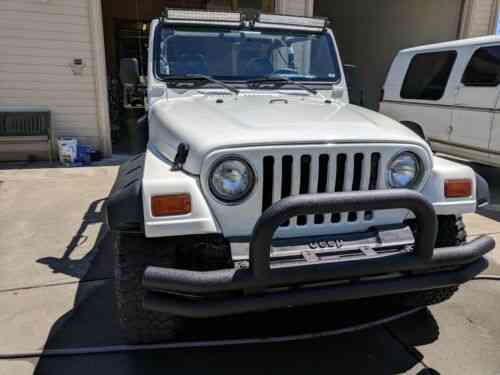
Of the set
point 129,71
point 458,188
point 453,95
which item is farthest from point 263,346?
point 453,95

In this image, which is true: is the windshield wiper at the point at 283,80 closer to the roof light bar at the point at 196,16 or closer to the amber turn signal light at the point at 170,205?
the roof light bar at the point at 196,16

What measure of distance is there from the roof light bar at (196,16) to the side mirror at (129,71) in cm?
42

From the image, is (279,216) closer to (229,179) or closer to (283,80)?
(229,179)

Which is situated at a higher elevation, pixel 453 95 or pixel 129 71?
pixel 129 71

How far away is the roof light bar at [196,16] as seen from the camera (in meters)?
3.12

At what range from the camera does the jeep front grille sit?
184cm

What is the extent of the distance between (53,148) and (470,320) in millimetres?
6820

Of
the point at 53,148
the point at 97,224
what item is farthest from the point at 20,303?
the point at 53,148

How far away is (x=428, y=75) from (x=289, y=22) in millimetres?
3853

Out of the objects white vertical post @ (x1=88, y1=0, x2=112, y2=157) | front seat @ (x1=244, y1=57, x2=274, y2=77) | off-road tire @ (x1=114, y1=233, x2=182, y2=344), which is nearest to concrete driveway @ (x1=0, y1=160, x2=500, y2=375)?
off-road tire @ (x1=114, y1=233, x2=182, y2=344)

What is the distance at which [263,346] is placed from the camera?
7.61 feet

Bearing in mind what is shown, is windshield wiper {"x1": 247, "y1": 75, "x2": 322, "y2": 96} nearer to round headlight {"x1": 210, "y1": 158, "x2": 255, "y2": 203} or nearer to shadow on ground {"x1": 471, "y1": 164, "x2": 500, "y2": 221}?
round headlight {"x1": 210, "y1": 158, "x2": 255, "y2": 203}

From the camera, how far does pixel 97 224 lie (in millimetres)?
4195

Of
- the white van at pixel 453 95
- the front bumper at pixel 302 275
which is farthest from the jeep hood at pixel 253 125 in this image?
the white van at pixel 453 95
